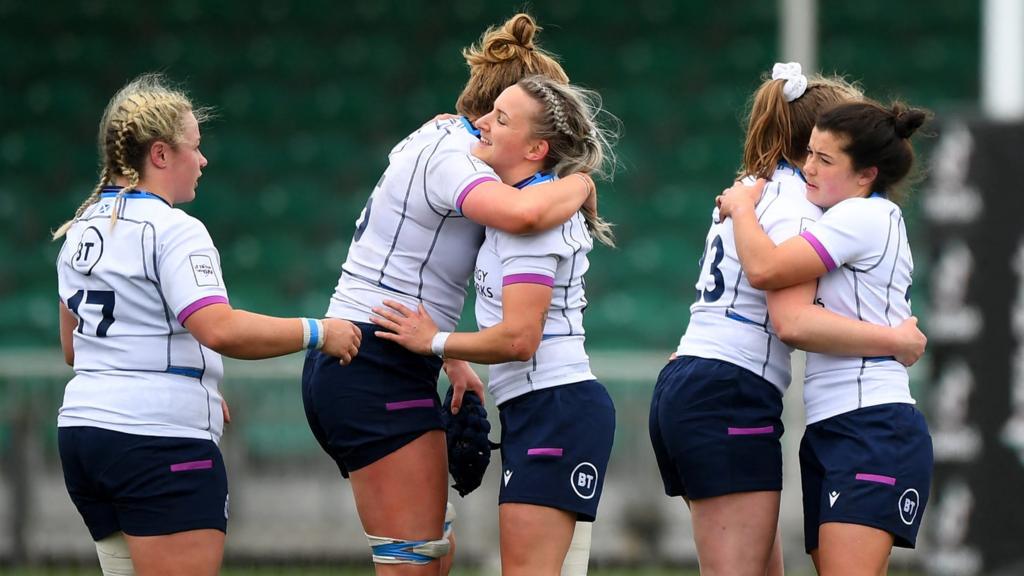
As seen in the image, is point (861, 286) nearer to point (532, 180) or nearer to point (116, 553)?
point (532, 180)

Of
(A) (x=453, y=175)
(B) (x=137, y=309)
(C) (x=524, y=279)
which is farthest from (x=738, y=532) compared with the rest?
(B) (x=137, y=309)

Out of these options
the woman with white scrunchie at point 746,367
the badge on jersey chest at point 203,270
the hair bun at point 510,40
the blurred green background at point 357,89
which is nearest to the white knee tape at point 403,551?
the woman with white scrunchie at point 746,367

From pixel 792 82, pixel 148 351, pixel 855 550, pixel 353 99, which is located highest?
pixel 353 99

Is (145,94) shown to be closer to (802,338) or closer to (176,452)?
(176,452)

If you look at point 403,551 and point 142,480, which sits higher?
point 142,480

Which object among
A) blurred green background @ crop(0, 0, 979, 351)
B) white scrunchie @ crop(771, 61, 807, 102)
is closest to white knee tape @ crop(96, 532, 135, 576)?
white scrunchie @ crop(771, 61, 807, 102)

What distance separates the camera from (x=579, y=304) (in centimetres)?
372

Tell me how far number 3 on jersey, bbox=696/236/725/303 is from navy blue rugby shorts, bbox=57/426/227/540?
139 centimetres

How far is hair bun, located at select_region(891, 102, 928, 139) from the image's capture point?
3547 mm

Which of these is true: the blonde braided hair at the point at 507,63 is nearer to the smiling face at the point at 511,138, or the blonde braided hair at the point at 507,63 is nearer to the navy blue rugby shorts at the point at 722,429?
the smiling face at the point at 511,138

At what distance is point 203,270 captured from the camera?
11.2 ft

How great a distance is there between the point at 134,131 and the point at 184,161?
0.15m

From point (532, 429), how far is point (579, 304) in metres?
0.38

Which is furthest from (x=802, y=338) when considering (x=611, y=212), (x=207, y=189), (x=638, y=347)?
(x=207, y=189)
